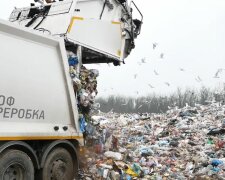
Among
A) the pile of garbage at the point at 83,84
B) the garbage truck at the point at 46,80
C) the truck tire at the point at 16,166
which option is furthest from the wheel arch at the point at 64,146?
the pile of garbage at the point at 83,84

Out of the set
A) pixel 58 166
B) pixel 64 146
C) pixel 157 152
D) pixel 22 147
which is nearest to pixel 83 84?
pixel 64 146

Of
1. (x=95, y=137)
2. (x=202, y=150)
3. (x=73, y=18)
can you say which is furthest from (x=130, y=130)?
(x=73, y=18)

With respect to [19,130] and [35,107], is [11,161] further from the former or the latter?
[35,107]

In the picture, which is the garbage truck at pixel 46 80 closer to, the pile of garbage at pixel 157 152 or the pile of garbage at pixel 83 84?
the pile of garbage at pixel 83 84

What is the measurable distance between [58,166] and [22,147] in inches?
28.9

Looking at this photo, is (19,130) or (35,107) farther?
(35,107)

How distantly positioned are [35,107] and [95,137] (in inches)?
74.6

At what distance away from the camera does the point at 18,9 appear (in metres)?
6.30

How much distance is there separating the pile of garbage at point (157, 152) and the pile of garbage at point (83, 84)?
0.31 meters

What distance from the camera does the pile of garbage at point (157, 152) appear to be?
561cm

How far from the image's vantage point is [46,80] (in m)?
4.32

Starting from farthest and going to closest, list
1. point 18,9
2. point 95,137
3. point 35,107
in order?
point 18,9
point 95,137
point 35,107

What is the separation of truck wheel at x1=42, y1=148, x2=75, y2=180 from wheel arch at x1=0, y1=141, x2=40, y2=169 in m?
0.17

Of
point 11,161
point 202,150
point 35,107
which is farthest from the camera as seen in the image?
point 202,150
